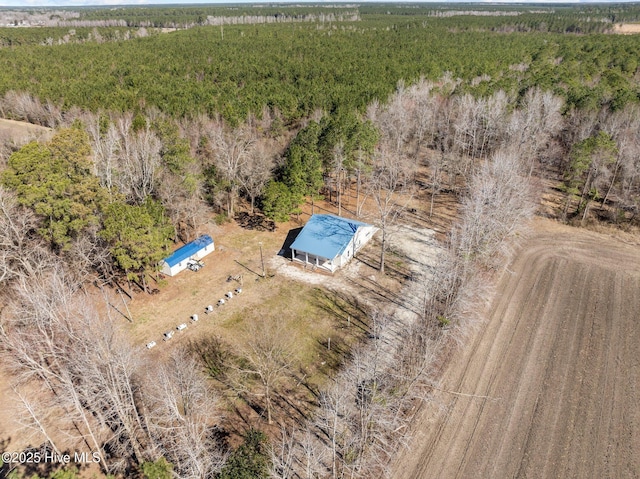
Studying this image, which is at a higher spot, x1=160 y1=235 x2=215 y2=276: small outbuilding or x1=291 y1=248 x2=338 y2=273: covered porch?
x1=160 y1=235 x2=215 y2=276: small outbuilding

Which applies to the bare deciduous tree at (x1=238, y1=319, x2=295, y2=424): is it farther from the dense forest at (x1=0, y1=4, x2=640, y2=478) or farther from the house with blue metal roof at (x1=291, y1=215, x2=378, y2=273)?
the house with blue metal roof at (x1=291, y1=215, x2=378, y2=273)

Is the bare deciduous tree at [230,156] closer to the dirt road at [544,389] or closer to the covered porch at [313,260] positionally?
the covered porch at [313,260]

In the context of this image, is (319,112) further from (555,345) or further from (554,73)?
(554,73)

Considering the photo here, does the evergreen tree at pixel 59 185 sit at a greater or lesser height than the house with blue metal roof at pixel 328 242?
greater

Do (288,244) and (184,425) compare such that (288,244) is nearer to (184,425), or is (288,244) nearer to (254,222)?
(254,222)

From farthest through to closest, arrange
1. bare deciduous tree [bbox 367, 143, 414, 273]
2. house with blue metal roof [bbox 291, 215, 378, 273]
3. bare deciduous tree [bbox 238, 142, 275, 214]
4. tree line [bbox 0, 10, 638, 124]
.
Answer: tree line [bbox 0, 10, 638, 124] → bare deciduous tree [bbox 367, 143, 414, 273] → bare deciduous tree [bbox 238, 142, 275, 214] → house with blue metal roof [bbox 291, 215, 378, 273]

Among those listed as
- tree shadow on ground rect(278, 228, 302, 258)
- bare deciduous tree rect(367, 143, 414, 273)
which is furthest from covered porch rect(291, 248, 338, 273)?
bare deciduous tree rect(367, 143, 414, 273)

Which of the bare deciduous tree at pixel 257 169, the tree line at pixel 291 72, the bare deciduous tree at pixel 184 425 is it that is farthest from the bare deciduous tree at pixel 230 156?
the bare deciduous tree at pixel 184 425
